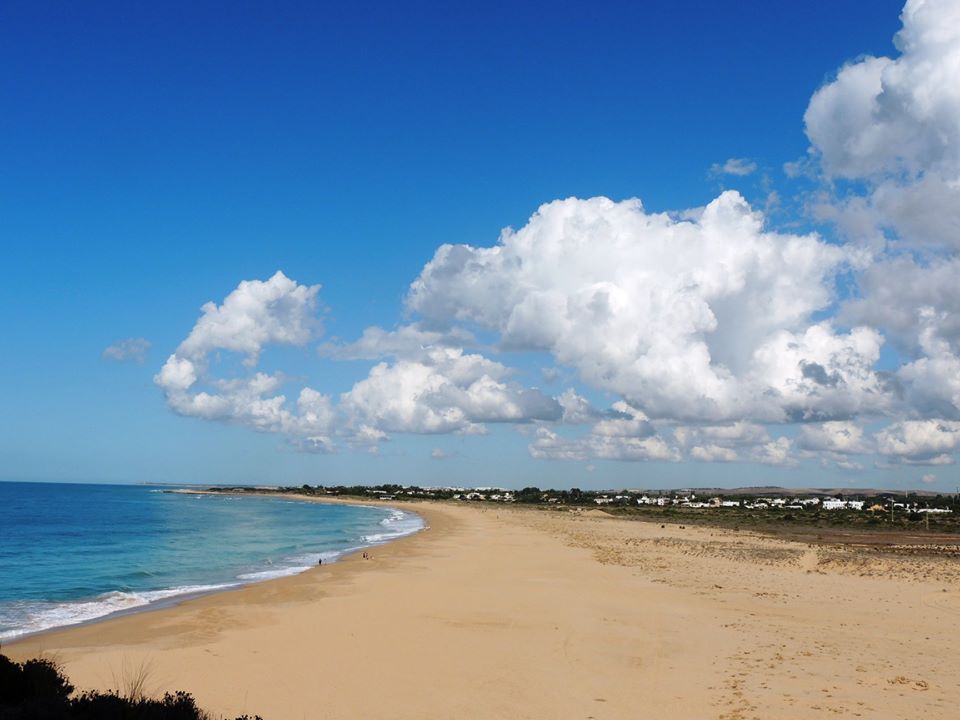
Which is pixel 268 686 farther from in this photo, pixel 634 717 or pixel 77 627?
pixel 77 627

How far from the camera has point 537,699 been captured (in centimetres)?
1311

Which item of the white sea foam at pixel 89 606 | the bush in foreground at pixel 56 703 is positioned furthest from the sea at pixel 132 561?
the bush in foreground at pixel 56 703

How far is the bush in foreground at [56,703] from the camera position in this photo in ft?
27.6

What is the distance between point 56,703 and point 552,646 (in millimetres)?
11272

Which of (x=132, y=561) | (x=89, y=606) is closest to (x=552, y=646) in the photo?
(x=89, y=606)

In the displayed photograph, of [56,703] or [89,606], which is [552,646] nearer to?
[56,703]

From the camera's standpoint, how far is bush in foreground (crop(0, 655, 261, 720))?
840 centimetres

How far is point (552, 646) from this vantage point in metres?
17.2

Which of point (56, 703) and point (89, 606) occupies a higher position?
point (56, 703)

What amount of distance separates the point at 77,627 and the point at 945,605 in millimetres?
26580

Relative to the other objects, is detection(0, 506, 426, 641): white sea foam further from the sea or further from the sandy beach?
the sandy beach

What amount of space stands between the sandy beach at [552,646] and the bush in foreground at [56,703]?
2792mm

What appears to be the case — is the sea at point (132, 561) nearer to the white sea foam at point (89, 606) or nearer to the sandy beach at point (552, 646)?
the white sea foam at point (89, 606)

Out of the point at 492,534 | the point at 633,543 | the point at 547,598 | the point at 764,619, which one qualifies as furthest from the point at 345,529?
the point at 764,619
